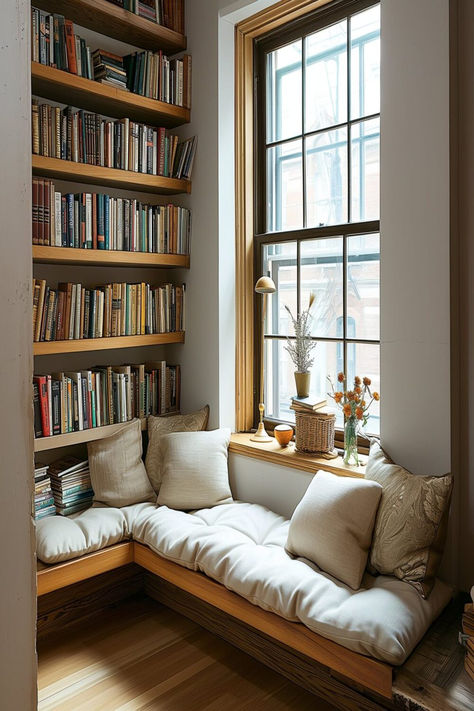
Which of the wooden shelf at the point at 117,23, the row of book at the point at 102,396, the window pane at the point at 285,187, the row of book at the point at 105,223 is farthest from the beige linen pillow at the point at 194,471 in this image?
the wooden shelf at the point at 117,23

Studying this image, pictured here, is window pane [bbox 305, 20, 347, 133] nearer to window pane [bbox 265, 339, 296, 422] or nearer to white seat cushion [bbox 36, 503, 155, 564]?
window pane [bbox 265, 339, 296, 422]

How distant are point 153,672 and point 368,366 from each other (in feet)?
5.46

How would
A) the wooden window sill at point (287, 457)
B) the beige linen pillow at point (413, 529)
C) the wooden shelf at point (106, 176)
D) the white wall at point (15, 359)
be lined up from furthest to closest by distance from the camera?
the wooden shelf at point (106, 176), the wooden window sill at point (287, 457), the beige linen pillow at point (413, 529), the white wall at point (15, 359)

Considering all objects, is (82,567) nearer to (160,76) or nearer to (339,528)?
(339,528)

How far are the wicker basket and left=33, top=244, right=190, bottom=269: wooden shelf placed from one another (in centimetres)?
117

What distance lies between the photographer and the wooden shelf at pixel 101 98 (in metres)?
2.57

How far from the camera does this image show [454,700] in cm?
160

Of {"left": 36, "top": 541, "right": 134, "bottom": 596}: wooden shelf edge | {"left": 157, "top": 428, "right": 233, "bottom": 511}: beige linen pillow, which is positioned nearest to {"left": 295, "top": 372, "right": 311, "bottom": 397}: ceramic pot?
{"left": 157, "top": 428, "right": 233, "bottom": 511}: beige linen pillow

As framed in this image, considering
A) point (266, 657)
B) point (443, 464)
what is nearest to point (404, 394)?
point (443, 464)

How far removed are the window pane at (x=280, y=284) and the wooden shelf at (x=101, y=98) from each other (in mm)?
934

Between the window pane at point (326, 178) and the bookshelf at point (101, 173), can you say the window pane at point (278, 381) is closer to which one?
the bookshelf at point (101, 173)

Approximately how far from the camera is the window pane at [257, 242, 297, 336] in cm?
303

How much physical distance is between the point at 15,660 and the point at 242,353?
253 cm

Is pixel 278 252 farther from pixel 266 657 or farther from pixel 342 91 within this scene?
pixel 266 657
